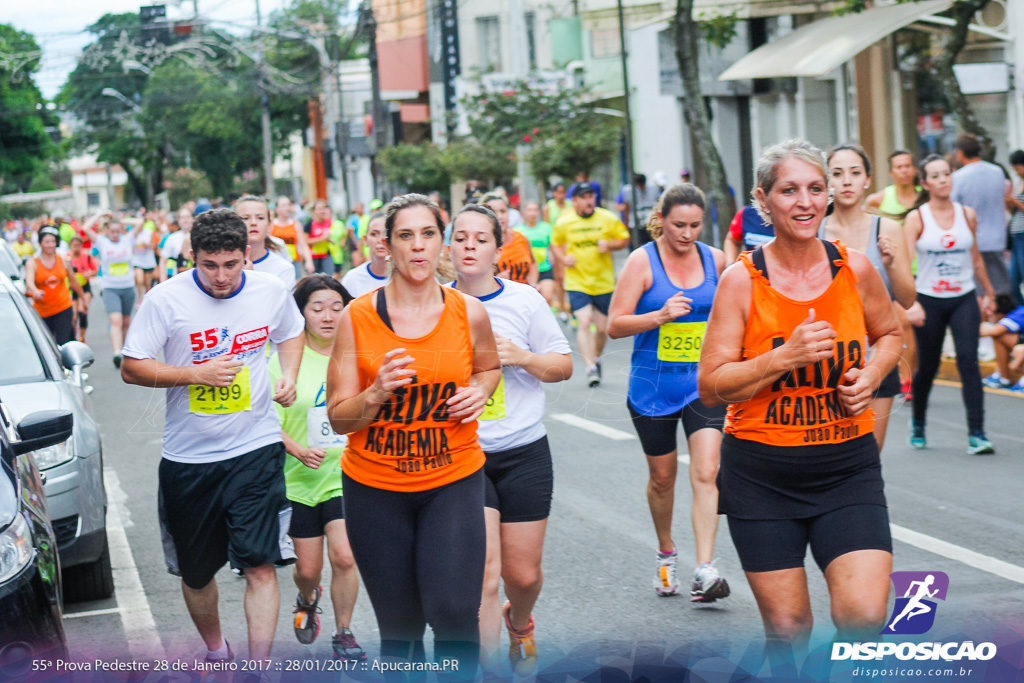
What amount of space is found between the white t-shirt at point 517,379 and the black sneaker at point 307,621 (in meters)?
1.26

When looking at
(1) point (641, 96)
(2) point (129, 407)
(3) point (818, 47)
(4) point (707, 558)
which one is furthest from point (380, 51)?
(4) point (707, 558)

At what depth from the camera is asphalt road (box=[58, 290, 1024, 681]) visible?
524 cm

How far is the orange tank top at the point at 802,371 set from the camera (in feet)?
12.3

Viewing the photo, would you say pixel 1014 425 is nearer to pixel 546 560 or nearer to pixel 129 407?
pixel 546 560

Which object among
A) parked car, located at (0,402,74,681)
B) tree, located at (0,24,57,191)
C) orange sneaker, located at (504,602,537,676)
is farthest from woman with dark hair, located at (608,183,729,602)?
tree, located at (0,24,57,191)

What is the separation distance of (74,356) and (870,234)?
13.7 ft

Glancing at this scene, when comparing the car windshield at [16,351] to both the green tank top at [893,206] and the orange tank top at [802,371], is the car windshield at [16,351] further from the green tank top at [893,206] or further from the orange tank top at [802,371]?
the green tank top at [893,206]

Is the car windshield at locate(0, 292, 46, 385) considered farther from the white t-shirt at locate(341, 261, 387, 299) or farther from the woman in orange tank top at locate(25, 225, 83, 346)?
the woman in orange tank top at locate(25, 225, 83, 346)

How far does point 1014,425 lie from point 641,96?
24095 millimetres

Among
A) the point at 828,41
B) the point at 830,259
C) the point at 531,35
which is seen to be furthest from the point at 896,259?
the point at 531,35

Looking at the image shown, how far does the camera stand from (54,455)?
6113 mm

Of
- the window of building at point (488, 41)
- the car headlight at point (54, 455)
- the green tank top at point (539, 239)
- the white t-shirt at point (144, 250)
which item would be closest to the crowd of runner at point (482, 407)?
the car headlight at point (54, 455)

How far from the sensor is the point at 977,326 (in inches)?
345

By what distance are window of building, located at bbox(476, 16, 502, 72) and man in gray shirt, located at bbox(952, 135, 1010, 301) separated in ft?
105
